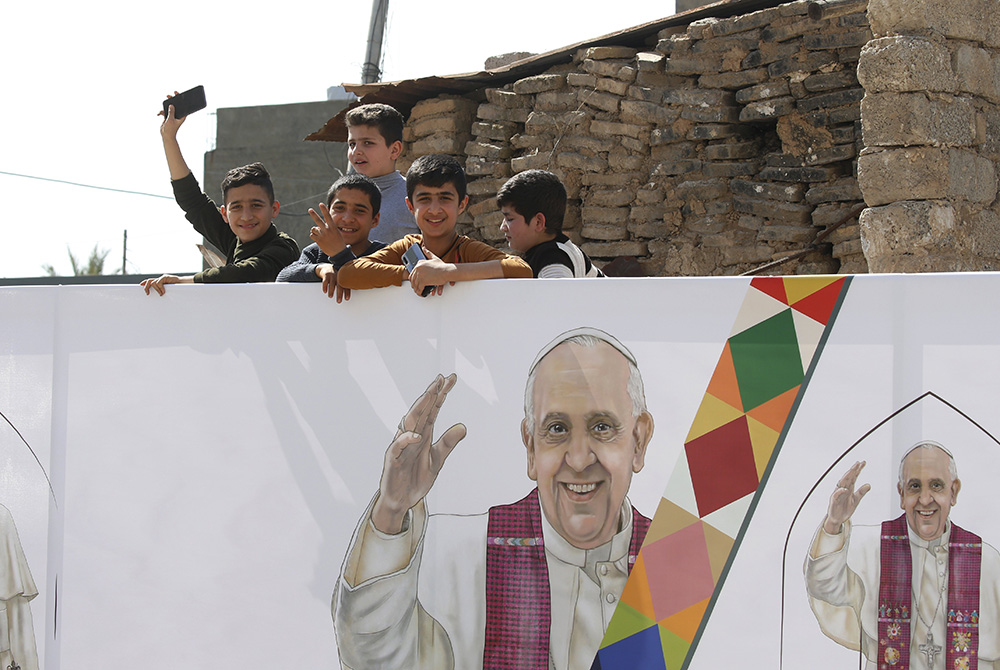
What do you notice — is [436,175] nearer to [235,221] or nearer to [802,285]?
[235,221]

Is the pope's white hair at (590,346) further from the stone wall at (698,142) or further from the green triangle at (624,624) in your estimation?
the stone wall at (698,142)

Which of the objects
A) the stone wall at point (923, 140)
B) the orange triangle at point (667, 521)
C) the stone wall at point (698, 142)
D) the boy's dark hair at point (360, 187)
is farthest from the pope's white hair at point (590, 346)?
the stone wall at point (698, 142)

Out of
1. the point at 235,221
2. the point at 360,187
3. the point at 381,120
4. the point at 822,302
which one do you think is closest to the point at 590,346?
the point at 822,302

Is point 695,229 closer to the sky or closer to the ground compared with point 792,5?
closer to the ground

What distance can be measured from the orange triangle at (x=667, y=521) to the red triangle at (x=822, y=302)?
57 centimetres

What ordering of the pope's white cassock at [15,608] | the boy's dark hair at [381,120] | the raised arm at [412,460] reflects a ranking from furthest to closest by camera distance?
the boy's dark hair at [381,120], the pope's white cassock at [15,608], the raised arm at [412,460]

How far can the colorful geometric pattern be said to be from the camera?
2426 millimetres

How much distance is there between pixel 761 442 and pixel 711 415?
13 centimetres

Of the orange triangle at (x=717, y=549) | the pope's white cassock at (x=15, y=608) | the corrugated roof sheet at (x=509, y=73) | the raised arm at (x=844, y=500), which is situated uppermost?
the corrugated roof sheet at (x=509, y=73)

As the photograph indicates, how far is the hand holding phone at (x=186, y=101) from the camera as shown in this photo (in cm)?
375

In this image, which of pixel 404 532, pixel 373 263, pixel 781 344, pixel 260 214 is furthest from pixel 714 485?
pixel 260 214

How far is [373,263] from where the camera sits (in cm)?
278

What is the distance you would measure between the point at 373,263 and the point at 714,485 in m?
1.08

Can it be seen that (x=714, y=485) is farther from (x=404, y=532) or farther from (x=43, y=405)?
(x=43, y=405)
